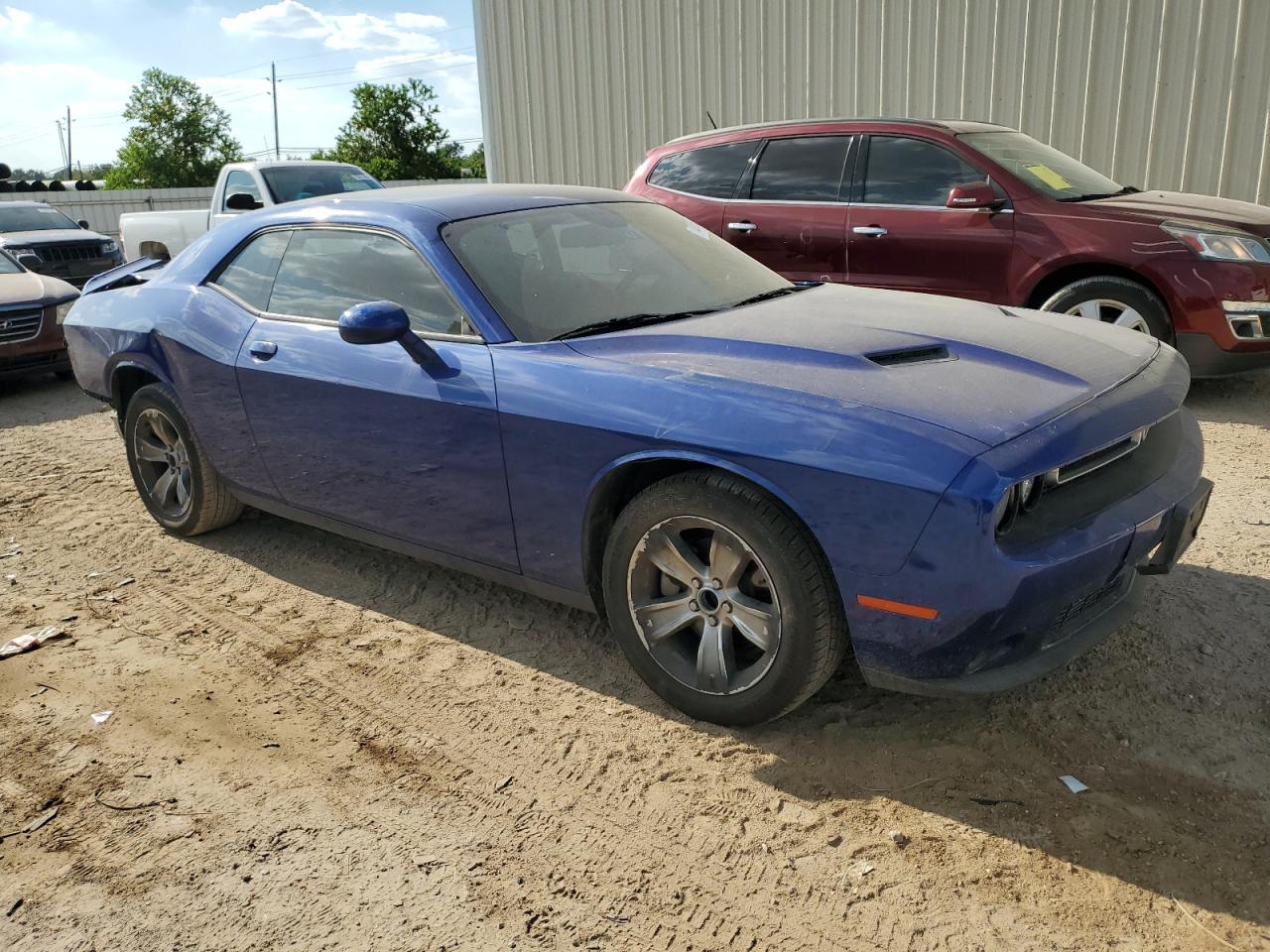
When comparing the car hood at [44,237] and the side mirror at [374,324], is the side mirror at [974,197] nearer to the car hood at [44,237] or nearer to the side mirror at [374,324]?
the side mirror at [374,324]

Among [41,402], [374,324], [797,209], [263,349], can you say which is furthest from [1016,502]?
[41,402]

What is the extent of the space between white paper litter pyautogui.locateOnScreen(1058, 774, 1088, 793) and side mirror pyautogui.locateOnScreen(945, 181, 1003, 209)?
4.74 m

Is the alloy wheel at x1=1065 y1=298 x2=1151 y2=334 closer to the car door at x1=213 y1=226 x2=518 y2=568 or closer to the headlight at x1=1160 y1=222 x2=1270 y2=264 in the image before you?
the headlight at x1=1160 y1=222 x2=1270 y2=264

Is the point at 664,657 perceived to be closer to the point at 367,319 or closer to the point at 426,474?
the point at 426,474

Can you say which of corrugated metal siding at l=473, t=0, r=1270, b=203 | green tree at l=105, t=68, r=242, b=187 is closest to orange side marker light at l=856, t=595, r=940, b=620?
corrugated metal siding at l=473, t=0, r=1270, b=203

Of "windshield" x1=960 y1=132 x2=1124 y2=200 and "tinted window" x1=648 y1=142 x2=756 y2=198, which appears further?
"tinted window" x1=648 y1=142 x2=756 y2=198

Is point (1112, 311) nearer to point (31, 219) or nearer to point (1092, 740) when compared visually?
point (1092, 740)

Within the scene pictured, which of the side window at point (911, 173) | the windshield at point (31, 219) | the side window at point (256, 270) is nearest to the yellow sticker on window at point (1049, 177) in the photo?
the side window at point (911, 173)

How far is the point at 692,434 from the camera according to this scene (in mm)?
2898

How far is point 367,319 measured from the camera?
335 centimetres

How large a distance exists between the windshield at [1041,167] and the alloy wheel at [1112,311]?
0.76 m

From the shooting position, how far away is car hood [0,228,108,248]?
540 inches

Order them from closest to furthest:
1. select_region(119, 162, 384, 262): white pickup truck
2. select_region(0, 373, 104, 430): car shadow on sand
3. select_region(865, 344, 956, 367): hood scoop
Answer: select_region(865, 344, 956, 367): hood scoop < select_region(0, 373, 104, 430): car shadow on sand < select_region(119, 162, 384, 262): white pickup truck

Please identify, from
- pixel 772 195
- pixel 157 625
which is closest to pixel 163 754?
pixel 157 625
